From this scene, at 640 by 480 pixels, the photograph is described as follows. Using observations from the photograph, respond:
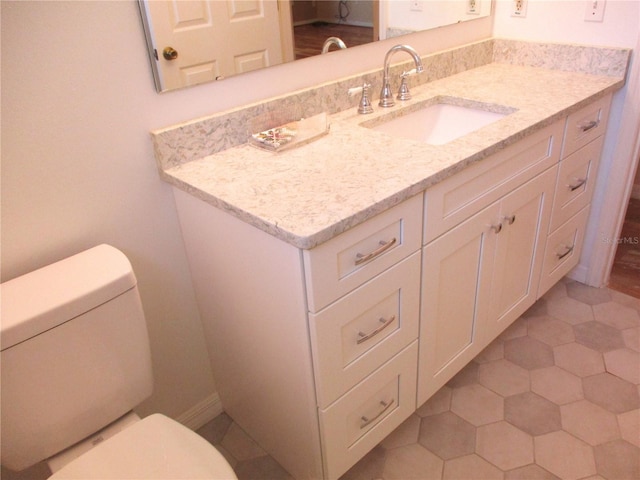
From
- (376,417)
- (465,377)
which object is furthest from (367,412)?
(465,377)

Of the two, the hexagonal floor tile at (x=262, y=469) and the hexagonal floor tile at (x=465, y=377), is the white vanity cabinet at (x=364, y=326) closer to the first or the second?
the hexagonal floor tile at (x=262, y=469)

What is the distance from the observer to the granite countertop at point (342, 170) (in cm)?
100

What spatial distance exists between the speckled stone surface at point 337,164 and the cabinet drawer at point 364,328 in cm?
19

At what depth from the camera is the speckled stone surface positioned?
3.31 feet

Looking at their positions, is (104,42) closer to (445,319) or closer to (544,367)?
(445,319)

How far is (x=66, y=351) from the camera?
1.03 metres

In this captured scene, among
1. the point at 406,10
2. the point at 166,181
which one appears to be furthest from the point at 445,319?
the point at 406,10

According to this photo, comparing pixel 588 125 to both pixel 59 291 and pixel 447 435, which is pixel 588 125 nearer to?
pixel 447 435

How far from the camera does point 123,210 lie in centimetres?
124

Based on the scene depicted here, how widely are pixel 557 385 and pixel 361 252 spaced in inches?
42.8

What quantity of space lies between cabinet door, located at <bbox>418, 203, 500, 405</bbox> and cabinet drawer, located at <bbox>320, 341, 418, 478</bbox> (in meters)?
0.07

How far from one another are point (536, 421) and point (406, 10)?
1411 millimetres

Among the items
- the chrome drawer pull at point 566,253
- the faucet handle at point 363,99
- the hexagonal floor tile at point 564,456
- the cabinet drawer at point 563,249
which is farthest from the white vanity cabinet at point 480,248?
the faucet handle at point 363,99

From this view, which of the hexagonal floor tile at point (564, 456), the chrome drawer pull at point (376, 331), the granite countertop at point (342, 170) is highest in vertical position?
the granite countertop at point (342, 170)
